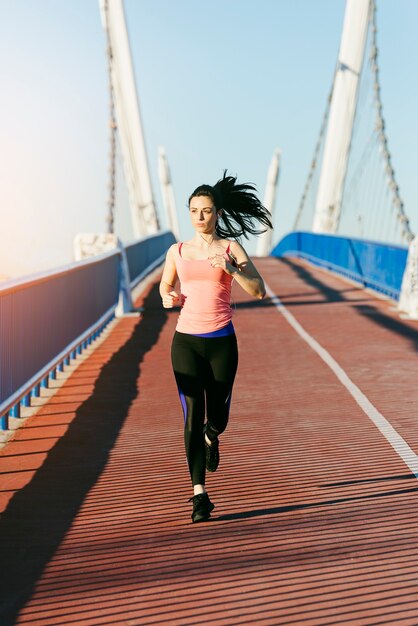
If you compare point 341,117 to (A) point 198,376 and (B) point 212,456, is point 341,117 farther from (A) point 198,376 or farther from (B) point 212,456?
(A) point 198,376

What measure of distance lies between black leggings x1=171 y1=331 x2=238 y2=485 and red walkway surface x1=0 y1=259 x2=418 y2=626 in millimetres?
396

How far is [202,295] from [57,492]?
1.79 m

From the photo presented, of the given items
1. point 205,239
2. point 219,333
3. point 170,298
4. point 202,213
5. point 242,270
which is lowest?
point 219,333

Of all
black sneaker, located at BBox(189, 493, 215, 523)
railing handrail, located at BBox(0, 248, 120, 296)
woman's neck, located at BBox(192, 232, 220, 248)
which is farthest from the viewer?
railing handrail, located at BBox(0, 248, 120, 296)

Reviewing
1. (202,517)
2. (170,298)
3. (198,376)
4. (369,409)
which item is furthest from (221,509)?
(369,409)

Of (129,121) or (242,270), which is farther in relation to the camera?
(129,121)

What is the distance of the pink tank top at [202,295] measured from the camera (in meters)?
6.27

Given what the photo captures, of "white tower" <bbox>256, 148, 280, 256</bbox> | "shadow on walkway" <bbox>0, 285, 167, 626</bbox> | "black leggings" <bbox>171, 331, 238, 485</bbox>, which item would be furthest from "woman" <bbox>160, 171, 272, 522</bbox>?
"white tower" <bbox>256, 148, 280, 256</bbox>

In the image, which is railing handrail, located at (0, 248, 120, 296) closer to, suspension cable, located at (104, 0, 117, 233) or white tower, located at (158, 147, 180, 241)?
suspension cable, located at (104, 0, 117, 233)

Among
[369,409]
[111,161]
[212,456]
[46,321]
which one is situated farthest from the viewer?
[111,161]

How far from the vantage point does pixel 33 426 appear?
31.5 ft

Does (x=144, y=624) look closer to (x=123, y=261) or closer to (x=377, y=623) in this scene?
(x=377, y=623)

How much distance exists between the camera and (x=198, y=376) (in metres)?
6.48

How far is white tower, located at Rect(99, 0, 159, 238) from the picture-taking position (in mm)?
34656
